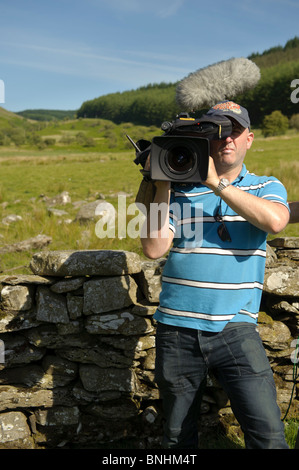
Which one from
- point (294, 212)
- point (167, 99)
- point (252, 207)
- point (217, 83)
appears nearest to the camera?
point (252, 207)

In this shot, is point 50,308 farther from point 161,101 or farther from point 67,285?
point 161,101

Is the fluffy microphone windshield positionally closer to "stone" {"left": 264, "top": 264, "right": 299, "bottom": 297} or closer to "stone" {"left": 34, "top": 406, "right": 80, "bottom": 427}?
"stone" {"left": 264, "top": 264, "right": 299, "bottom": 297}

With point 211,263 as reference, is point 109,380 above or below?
below

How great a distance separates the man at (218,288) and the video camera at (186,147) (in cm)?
7

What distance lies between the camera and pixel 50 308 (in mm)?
3285

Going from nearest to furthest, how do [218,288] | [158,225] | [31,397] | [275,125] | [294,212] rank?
[218,288] → [158,225] → [294,212] → [31,397] → [275,125]

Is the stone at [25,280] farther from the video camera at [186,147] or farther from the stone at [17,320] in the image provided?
the video camera at [186,147]

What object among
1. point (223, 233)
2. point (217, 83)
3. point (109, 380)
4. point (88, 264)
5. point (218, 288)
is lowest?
point (109, 380)

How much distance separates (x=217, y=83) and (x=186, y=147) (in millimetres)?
919

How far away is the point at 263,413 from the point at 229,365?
0.27 m

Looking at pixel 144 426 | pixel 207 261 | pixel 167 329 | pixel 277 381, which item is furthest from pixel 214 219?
pixel 144 426

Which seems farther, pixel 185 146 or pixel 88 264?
pixel 88 264

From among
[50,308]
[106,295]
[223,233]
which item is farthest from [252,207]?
[50,308]
